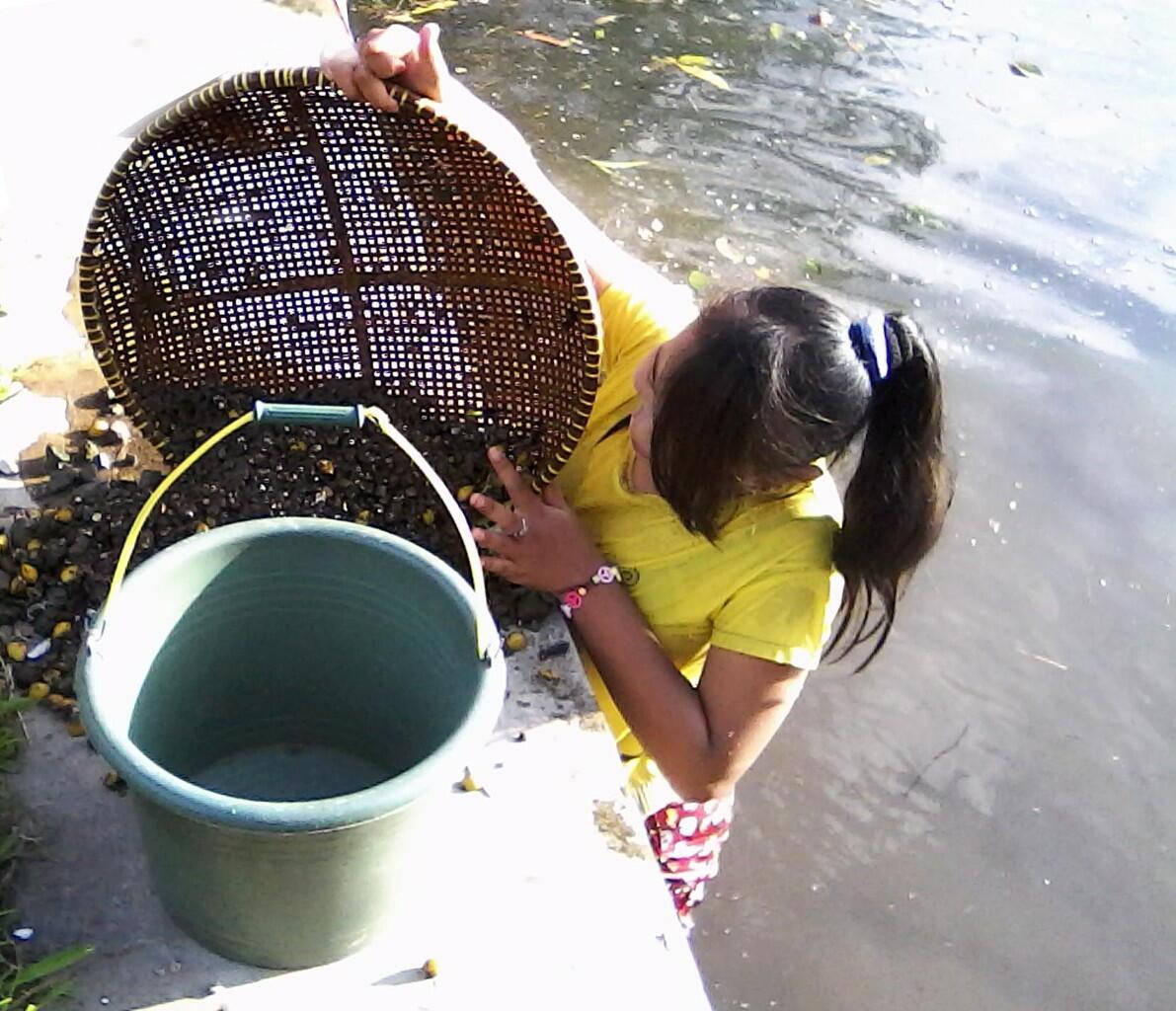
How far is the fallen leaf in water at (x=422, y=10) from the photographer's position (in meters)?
4.41

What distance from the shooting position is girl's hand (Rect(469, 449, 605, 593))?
5.81ft

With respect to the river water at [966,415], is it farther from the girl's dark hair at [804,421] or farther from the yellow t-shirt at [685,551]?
the girl's dark hair at [804,421]

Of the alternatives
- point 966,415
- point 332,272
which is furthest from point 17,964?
point 966,415

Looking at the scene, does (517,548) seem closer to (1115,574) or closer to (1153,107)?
(1115,574)

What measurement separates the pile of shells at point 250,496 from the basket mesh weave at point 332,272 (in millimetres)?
37

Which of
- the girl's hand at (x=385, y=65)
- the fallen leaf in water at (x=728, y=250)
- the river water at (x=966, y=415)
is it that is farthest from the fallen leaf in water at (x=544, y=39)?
the girl's hand at (x=385, y=65)

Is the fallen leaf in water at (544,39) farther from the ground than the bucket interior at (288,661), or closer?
closer

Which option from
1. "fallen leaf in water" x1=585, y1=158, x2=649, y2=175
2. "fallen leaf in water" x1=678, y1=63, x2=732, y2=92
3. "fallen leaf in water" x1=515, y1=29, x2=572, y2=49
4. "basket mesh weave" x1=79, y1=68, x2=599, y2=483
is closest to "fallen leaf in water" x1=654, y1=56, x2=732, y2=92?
"fallen leaf in water" x1=678, y1=63, x2=732, y2=92

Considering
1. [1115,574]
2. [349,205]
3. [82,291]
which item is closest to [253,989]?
[82,291]

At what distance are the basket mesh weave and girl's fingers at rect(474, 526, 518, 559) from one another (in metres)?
0.17

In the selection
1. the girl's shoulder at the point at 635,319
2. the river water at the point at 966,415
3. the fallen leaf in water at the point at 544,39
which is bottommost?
the river water at the point at 966,415

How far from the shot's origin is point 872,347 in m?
1.48

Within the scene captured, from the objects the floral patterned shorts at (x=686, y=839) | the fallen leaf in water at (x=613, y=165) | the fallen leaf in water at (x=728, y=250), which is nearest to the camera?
the floral patterned shorts at (x=686, y=839)

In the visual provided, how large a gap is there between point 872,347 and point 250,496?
36.5 inches
